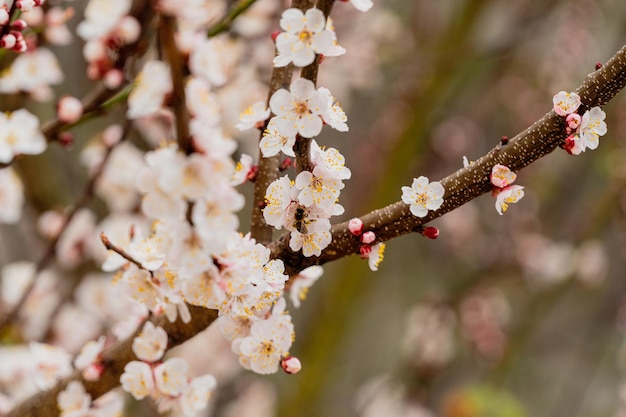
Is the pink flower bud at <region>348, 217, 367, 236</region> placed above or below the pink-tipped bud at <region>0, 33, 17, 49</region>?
above

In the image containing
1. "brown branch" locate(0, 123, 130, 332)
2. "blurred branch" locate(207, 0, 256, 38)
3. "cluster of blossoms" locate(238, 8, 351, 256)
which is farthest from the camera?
"brown branch" locate(0, 123, 130, 332)

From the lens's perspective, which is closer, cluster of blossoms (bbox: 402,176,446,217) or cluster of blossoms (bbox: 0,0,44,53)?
cluster of blossoms (bbox: 402,176,446,217)

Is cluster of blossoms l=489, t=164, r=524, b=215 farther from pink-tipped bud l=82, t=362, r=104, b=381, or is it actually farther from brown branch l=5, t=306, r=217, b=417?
pink-tipped bud l=82, t=362, r=104, b=381

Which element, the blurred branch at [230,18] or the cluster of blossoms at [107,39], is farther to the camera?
the cluster of blossoms at [107,39]

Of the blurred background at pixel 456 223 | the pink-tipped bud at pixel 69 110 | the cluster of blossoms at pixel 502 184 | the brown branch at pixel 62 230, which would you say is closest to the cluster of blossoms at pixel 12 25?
the pink-tipped bud at pixel 69 110

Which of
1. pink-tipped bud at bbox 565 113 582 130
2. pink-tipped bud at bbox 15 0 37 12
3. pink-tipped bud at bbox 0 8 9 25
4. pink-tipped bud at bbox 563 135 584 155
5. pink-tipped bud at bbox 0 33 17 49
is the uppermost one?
pink-tipped bud at bbox 565 113 582 130

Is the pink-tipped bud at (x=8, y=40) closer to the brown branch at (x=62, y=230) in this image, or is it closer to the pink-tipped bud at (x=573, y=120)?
the brown branch at (x=62, y=230)

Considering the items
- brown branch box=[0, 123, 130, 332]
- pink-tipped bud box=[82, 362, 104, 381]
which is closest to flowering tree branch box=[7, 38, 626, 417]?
pink-tipped bud box=[82, 362, 104, 381]

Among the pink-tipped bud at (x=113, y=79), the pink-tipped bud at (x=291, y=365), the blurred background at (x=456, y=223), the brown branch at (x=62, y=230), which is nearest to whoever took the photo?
the pink-tipped bud at (x=291, y=365)

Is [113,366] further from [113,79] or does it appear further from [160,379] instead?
[113,79]
